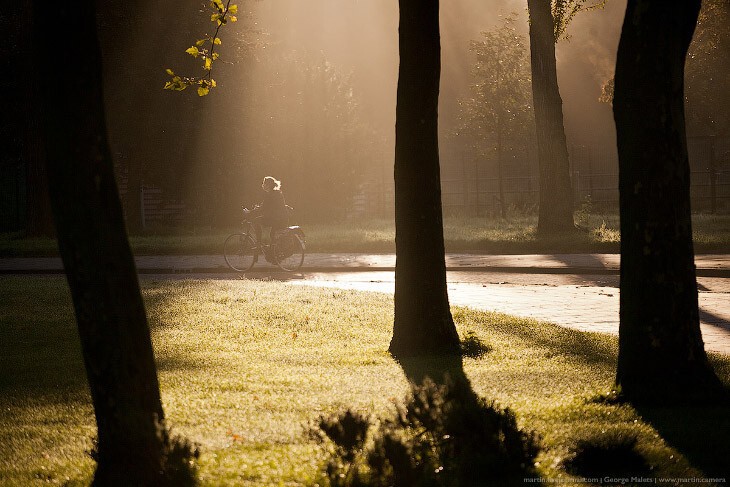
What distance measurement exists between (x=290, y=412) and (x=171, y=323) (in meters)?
5.29

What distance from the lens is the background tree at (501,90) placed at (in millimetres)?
35688

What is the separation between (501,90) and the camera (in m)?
35.7

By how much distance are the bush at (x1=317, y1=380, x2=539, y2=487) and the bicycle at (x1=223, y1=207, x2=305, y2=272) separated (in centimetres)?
1573

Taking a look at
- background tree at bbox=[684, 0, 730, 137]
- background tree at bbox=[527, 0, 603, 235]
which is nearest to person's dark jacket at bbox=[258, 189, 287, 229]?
background tree at bbox=[527, 0, 603, 235]

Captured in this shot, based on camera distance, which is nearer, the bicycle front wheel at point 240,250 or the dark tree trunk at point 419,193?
the dark tree trunk at point 419,193

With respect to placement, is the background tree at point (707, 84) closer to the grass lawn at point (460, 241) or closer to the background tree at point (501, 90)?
the background tree at point (501, 90)

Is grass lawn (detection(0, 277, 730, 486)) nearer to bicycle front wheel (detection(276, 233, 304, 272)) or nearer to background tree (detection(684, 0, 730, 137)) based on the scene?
bicycle front wheel (detection(276, 233, 304, 272))

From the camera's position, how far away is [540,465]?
5.36 metres

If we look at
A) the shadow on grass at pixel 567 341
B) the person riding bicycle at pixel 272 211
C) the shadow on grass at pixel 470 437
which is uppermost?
the person riding bicycle at pixel 272 211

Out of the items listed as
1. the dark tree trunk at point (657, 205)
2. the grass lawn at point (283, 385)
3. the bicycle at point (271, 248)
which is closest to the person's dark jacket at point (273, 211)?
the bicycle at point (271, 248)

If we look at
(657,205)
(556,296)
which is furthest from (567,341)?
(556,296)

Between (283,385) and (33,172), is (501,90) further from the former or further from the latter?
(283,385)

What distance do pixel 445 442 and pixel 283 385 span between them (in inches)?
138

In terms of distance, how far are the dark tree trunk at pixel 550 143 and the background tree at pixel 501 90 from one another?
9766 mm
